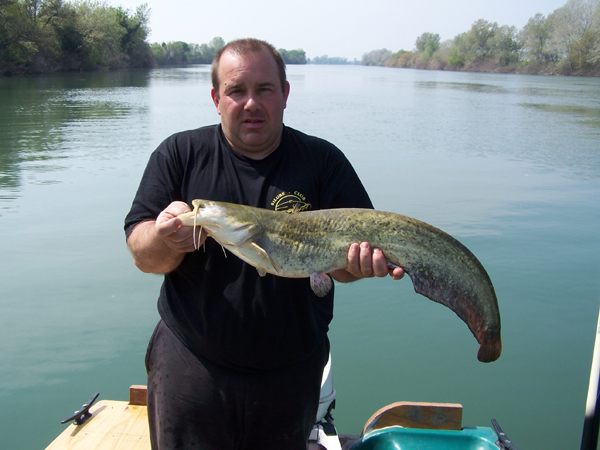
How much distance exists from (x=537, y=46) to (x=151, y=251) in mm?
89088

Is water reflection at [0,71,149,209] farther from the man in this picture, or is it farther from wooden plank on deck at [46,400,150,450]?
the man

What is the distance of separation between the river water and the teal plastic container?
3.61ft

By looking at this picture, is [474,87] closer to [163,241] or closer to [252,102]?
[252,102]

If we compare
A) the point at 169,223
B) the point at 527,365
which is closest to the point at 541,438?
the point at 527,365

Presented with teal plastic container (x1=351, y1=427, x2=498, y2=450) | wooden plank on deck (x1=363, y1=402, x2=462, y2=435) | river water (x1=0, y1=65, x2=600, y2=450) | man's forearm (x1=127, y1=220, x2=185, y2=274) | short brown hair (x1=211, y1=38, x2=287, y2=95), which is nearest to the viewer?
man's forearm (x1=127, y1=220, x2=185, y2=274)

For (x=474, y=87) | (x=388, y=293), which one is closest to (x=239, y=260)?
(x=388, y=293)

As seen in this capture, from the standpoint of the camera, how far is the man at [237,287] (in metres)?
2.28

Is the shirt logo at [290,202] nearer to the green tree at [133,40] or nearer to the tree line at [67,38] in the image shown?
the tree line at [67,38]

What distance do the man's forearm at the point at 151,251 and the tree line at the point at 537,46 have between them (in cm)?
7275

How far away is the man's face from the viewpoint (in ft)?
7.84

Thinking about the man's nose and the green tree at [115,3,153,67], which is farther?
the green tree at [115,3,153,67]

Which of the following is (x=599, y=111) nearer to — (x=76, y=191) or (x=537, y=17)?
(x=76, y=191)

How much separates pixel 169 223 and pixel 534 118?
24377mm

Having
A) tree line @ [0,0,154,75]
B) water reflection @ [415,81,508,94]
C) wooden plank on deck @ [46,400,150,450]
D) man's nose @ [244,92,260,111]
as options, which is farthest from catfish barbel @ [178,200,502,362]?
tree line @ [0,0,154,75]
